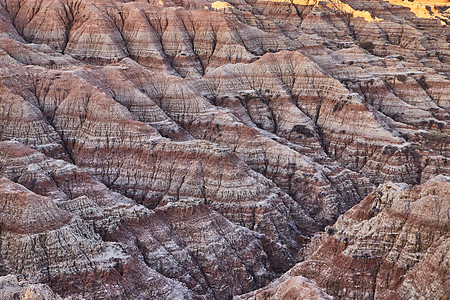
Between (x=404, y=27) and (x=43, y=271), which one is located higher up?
(x=43, y=271)

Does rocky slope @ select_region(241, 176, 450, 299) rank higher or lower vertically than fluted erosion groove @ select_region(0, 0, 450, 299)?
higher

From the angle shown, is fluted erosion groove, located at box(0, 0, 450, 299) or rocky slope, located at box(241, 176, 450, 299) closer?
rocky slope, located at box(241, 176, 450, 299)

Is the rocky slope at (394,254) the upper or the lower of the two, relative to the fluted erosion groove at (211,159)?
upper

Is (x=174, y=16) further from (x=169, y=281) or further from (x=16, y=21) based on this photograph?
(x=169, y=281)

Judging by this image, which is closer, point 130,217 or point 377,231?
point 377,231

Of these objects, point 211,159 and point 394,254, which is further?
point 211,159

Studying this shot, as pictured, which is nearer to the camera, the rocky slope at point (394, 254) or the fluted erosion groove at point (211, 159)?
the rocky slope at point (394, 254)

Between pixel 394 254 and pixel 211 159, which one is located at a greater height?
pixel 394 254

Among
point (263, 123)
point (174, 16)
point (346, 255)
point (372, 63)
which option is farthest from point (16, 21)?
point (346, 255)
